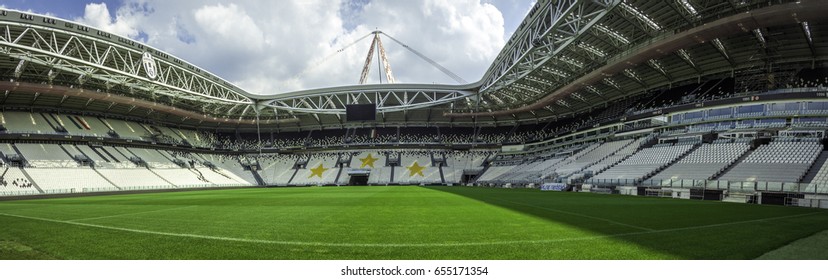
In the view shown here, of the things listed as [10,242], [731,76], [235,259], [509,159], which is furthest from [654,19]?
[509,159]

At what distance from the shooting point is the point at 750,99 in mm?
29766

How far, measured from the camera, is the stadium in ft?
24.5

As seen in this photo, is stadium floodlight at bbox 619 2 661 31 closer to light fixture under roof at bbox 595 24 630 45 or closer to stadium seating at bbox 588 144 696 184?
light fixture under roof at bbox 595 24 630 45

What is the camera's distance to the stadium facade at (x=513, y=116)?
2499cm

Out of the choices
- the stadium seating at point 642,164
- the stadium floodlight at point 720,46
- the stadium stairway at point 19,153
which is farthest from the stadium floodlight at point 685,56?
the stadium stairway at point 19,153

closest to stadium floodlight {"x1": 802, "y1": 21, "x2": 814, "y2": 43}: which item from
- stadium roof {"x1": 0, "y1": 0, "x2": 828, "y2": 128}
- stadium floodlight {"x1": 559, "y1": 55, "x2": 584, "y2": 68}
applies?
stadium roof {"x1": 0, "y1": 0, "x2": 828, "y2": 128}

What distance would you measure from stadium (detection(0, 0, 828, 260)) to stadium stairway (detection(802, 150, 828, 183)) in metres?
0.13

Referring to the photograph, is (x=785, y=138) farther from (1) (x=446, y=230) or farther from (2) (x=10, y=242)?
(2) (x=10, y=242)

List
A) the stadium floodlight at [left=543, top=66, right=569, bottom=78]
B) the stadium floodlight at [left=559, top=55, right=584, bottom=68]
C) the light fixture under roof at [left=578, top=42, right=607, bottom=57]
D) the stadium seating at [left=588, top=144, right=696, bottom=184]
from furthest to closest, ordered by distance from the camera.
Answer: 1. the stadium floodlight at [left=543, top=66, right=569, bottom=78]
2. the stadium floodlight at [left=559, top=55, right=584, bottom=68]
3. the light fixture under roof at [left=578, top=42, right=607, bottom=57]
4. the stadium seating at [left=588, top=144, right=696, bottom=184]

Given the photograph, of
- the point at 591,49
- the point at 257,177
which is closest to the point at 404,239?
the point at 591,49

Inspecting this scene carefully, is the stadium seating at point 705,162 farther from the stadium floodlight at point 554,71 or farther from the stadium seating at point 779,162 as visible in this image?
the stadium floodlight at point 554,71

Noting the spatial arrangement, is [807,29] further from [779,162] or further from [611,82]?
[611,82]

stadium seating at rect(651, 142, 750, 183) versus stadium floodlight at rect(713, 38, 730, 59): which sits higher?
stadium floodlight at rect(713, 38, 730, 59)
